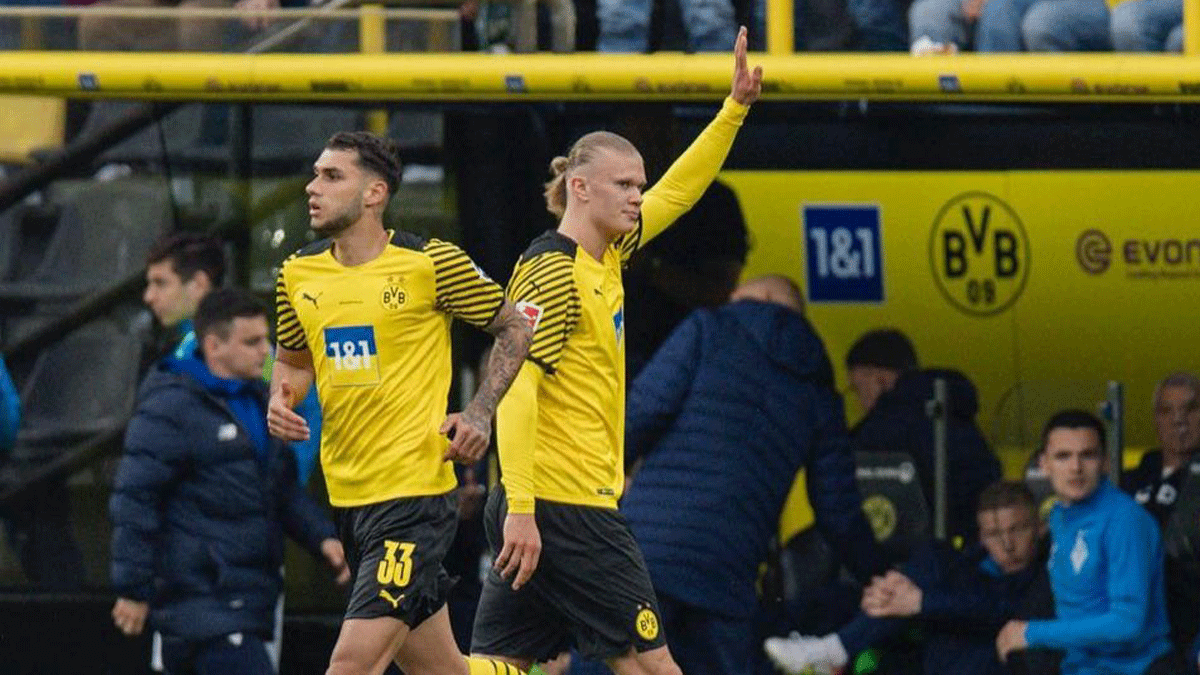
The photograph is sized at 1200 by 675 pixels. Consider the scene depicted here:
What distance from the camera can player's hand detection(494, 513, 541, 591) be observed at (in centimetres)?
796

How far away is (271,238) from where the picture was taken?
11.2 m

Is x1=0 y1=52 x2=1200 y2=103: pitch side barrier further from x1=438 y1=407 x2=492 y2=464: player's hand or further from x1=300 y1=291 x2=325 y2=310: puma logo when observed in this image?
x1=438 y1=407 x2=492 y2=464: player's hand

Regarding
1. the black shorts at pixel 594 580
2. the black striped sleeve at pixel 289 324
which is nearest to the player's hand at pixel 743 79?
the black shorts at pixel 594 580

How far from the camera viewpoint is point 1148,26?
10359 mm

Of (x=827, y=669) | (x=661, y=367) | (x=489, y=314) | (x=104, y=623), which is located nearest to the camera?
(x=489, y=314)

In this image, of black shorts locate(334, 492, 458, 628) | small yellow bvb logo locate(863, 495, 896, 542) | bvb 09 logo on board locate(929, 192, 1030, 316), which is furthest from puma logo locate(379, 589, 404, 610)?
bvb 09 logo on board locate(929, 192, 1030, 316)

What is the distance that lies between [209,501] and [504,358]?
2.09 meters

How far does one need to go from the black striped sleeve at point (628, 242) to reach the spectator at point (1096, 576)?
2.15 m

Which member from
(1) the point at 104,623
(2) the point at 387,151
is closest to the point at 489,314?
(2) the point at 387,151

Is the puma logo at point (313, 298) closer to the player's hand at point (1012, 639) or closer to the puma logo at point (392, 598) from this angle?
the puma logo at point (392, 598)

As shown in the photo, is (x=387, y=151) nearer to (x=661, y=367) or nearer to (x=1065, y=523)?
(x=661, y=367)

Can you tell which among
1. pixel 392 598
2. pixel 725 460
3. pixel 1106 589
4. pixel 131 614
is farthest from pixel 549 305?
pixel 1106 589

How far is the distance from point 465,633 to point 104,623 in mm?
1225

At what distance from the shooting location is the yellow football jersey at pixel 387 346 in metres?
8.16
